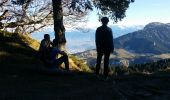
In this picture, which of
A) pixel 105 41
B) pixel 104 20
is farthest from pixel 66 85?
pixel 104 20

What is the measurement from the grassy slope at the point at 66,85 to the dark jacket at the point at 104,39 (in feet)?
5.25

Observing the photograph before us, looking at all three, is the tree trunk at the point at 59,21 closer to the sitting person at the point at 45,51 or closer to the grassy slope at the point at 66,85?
the grassy slope at the point at 66,85

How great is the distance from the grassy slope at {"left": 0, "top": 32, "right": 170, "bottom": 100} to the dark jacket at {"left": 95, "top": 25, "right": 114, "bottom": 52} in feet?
5.25

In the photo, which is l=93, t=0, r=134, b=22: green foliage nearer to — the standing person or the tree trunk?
the tree trunk

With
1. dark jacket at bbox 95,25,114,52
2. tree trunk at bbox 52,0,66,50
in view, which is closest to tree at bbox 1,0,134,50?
tree trunk at bbox 52,0,66,50

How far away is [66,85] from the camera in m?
19.9

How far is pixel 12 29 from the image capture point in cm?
4362

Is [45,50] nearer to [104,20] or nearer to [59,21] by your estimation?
[104,20]

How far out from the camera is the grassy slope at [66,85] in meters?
16.7

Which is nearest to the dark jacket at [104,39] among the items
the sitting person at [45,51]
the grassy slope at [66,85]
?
the grassy slope at [66,85]

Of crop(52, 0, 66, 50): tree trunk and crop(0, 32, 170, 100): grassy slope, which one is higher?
crop(52, 0, 66, 50): tree trunk

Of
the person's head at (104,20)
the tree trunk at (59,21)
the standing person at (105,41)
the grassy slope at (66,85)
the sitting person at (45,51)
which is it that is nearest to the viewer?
the grassy slope at (66,85)

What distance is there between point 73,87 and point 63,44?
9.94 metres

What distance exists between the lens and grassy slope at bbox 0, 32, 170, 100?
16719mm
